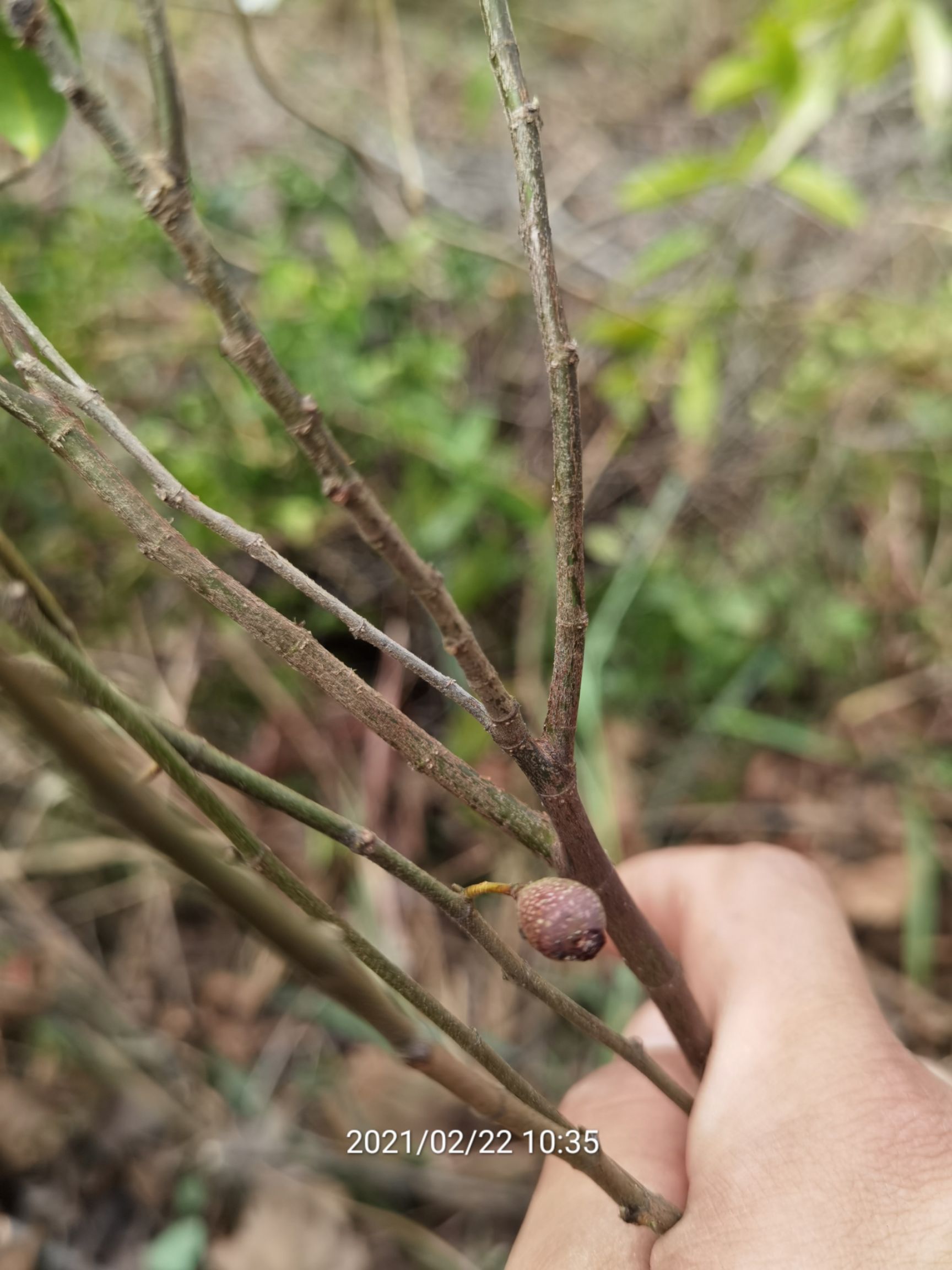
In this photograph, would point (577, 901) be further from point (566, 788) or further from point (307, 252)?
point (307, 252)

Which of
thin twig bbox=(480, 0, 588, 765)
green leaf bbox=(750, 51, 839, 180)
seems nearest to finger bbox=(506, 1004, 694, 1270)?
thin twig bbox=(480, 0, 588, 765)

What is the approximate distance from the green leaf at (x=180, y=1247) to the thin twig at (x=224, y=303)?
178 cm

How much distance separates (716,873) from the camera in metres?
1.47

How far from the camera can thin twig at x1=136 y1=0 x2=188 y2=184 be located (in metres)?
0.50

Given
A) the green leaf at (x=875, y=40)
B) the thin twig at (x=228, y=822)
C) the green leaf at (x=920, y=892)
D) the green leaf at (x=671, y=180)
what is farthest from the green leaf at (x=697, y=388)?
the thin twig at (x=228, y=822)

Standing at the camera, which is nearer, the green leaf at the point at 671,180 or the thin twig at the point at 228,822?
the thin twig at the point at 228,822

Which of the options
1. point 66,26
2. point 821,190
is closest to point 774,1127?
point 66,26

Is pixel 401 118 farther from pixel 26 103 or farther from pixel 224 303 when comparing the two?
pixel 224 303

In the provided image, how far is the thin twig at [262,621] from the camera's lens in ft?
2.20

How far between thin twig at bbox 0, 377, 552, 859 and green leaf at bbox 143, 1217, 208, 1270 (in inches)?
58.2

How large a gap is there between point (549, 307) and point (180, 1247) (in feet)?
6.35

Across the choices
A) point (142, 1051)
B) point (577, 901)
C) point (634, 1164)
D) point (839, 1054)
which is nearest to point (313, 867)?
point (142, 1051)

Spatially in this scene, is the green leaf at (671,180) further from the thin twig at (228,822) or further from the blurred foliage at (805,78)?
the thin twig at (228,822)

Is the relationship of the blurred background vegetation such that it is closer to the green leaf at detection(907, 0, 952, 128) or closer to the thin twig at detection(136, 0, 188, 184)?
the green leaf at detection(907, 0, 952, 128)
